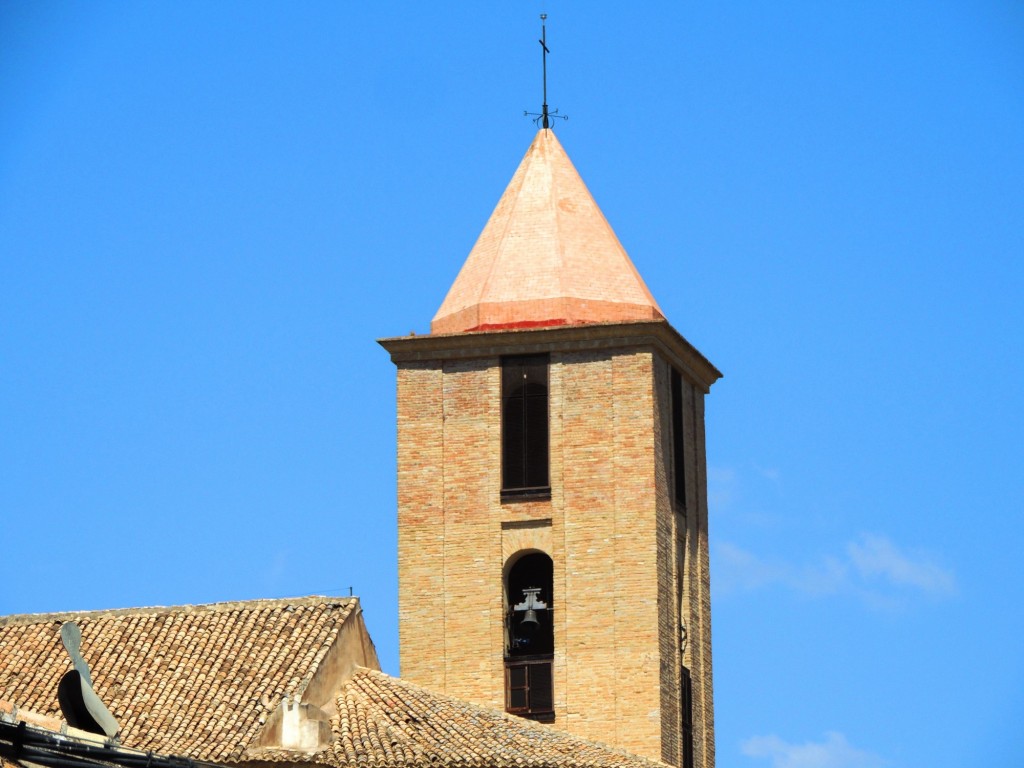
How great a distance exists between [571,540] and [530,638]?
4.63 feet

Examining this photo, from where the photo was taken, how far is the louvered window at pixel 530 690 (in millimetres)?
33719

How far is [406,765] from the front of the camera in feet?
89.2

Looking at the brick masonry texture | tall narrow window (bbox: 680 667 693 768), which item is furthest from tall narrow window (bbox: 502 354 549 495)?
tall narrow window (bbox: 680 667 693 768)

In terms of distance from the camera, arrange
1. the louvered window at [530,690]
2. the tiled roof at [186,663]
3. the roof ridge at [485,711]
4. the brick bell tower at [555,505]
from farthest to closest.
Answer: the brick bell tower at [555,505]
the louvered window at [530,690]
the roof ridge at [485,711]
the tiled roof at [186,663]

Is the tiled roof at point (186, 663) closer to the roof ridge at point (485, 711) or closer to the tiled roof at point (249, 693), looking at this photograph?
the tiled roof at point (249, 693)

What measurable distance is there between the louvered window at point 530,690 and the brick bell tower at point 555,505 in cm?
2

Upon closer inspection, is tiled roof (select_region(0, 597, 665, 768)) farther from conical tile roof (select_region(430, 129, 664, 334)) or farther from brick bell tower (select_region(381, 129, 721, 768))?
conical tile roof (select_region(430, 129, 664, 334))

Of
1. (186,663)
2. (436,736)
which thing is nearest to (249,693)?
(186,663)

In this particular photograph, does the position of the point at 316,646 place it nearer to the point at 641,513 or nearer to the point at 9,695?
the point at 9,695

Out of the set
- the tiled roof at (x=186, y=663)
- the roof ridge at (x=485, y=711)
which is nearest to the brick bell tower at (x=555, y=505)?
the roof ridge at (x=485, y=711)

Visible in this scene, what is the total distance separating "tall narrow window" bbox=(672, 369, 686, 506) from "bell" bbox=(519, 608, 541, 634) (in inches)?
107

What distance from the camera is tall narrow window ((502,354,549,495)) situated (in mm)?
34781

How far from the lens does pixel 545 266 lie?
35.8m

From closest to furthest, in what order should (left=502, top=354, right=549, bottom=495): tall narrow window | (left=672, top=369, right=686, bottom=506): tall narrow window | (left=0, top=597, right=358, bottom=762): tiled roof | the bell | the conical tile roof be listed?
1. (left=0, top=597, right=358, bottom=762): tiled roof
2. the bell
3. (left=502, top=354, right=549, bottom=495): tall narrow window
4. the conical tile roof
5. (left=672, top=369, right=686, bottom=506): tall narrow window
